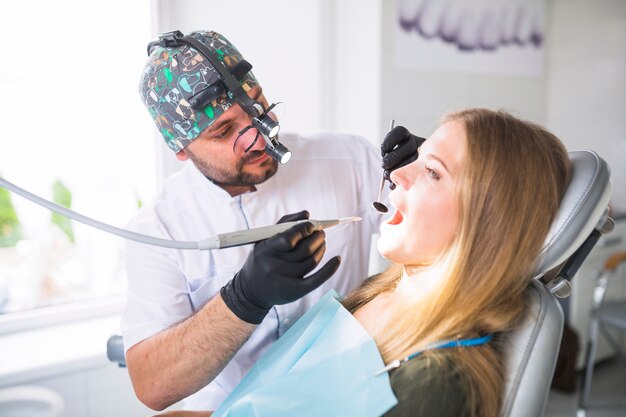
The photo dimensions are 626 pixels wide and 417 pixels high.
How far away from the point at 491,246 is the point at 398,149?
401 mm

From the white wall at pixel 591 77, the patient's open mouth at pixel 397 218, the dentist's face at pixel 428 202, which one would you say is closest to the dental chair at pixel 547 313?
the dentist's face at pixel 428 202

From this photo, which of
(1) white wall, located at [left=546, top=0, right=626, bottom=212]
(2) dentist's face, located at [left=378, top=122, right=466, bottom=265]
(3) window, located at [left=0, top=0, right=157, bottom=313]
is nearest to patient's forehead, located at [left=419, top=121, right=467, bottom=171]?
(2) dentist's face, located at [left=378, top=122, right=466, bottom=265]

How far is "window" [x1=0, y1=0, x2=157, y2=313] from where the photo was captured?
2.01m

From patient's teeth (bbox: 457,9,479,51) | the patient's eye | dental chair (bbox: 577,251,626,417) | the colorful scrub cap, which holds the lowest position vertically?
dental chair (bbox: 577,251,626,417)

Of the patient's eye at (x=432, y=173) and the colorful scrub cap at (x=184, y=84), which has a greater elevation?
the colorful scrub cap at (x=184, y=84)

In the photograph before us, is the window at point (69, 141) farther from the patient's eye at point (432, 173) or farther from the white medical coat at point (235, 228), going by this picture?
the patient's eye at point (432, 173)

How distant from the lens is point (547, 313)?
90 centimetres

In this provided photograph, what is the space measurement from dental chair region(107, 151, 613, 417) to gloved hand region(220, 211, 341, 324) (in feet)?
1.27

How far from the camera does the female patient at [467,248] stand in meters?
0.87

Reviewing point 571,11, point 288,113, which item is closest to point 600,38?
point 571,11

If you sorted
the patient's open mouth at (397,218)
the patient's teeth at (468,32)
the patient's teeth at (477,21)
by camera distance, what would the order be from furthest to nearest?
the patient's teeth at (468,32), the patient's teeth at (477,21), the patient's open mouth at (397,218)

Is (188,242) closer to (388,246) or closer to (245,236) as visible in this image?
(245,236)

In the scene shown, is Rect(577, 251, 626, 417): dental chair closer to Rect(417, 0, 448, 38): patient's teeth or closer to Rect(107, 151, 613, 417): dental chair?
Rect(417, 0, 448, 38): patient's teeth

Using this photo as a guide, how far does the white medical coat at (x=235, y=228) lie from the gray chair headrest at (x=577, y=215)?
25.9 inches
